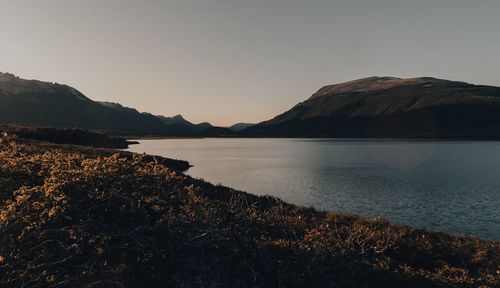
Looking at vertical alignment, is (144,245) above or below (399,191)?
above

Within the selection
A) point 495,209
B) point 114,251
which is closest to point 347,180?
point 495,209

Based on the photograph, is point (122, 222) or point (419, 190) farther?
point (419, 190)

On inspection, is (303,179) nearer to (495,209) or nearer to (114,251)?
(495,209)

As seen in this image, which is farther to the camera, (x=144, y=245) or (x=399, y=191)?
(x=399, y=191)

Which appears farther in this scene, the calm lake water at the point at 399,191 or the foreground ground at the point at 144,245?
the calm lake water at the point at 399,191

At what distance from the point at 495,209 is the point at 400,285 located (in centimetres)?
3474

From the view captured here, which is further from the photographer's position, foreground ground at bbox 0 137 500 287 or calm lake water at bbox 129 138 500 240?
calm lake water at bbox 129 138 500 240

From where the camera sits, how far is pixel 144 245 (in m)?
12.9

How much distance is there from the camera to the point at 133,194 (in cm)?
1514

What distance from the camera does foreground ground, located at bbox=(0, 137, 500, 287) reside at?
38.7 feet

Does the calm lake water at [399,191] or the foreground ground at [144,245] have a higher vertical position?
the foreground ground at [144,245]

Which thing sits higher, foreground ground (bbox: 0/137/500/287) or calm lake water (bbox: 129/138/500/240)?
foreground ground (bbox: 0/137/500/287)

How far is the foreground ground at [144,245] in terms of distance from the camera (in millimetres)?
11789

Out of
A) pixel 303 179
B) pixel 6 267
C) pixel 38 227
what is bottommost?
pixel 303 179
